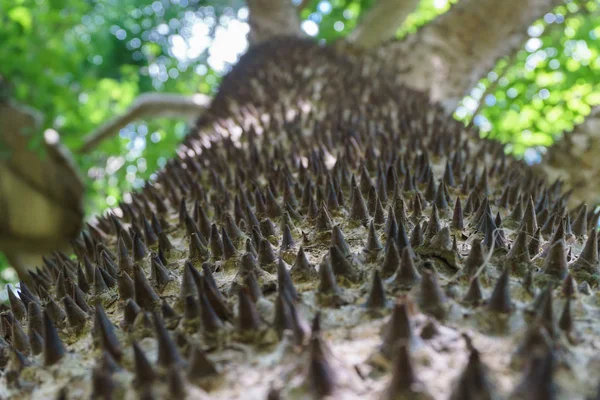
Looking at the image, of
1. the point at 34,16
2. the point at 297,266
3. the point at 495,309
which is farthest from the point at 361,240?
the point at 34,16

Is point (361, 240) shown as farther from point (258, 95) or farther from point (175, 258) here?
point (258, 95)

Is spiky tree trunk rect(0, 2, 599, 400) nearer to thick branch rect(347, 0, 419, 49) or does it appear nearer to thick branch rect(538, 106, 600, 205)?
thick branch rect(538, 106, 600, 205)

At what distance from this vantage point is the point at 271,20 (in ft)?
17.2

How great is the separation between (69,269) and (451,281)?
3.67 feet

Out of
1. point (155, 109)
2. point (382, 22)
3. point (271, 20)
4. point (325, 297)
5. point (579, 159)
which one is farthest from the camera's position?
point (155, 109)

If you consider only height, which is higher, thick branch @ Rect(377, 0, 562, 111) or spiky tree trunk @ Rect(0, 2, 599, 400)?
thick branch @ Rect(377, 0, 562, 111)

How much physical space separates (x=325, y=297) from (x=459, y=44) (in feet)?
12.3

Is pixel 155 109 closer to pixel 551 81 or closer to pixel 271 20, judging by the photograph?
pixel 271 20

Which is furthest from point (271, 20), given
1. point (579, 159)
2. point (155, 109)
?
point (579, 159)

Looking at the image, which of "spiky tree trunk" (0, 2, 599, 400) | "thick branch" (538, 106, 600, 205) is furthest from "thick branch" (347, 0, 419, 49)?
"spiky tree trunk" (0, 2, 599, 400)

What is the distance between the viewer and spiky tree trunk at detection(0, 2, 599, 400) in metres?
0.77

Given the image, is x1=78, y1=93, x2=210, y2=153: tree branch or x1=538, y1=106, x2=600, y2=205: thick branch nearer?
x1=538, y1=106, x2=600, y2=205: thick branch

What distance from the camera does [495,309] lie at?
0.90 m

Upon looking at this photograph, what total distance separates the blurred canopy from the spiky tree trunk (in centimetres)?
291
